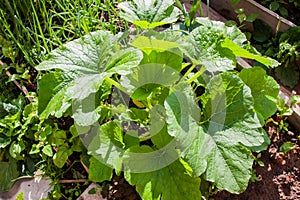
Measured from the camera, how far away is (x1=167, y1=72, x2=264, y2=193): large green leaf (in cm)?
130

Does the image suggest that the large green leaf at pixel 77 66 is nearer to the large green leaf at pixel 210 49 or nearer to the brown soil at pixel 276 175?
the large green leaf at pixel 210 49

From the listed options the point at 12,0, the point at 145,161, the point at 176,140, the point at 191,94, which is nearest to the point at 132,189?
the point at 145,161

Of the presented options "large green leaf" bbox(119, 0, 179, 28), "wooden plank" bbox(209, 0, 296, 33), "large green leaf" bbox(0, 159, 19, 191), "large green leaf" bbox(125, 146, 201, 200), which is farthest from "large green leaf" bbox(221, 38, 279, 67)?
"large green leaf" bbox(0, 159, 19, 191)

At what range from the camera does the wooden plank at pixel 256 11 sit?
83.0 inches

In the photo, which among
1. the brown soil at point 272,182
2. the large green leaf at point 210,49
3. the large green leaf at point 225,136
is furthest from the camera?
the brown soil at point 272,182

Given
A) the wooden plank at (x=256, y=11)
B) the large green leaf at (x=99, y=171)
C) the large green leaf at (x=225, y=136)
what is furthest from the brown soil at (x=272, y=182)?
the wooden plank at (x=256, y=11)

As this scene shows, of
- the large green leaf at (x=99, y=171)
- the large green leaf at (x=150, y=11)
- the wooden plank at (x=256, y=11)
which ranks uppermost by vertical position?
the large green leaf at (x=150, y=11)

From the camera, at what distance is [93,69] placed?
56.0 inches

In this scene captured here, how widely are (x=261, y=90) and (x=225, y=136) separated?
32 cm

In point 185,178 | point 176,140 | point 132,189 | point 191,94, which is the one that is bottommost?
point 132,189

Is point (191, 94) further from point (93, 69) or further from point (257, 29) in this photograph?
point (257, 29)

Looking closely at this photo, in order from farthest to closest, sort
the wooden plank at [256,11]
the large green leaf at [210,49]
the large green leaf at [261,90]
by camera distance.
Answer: the wooden plank at [256,11] → the large green leaf at [261,90] → the large green leaf at [210,49]

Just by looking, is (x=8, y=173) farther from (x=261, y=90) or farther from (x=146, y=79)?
(x=261, y=90)

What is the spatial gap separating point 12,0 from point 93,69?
3.03 feet
